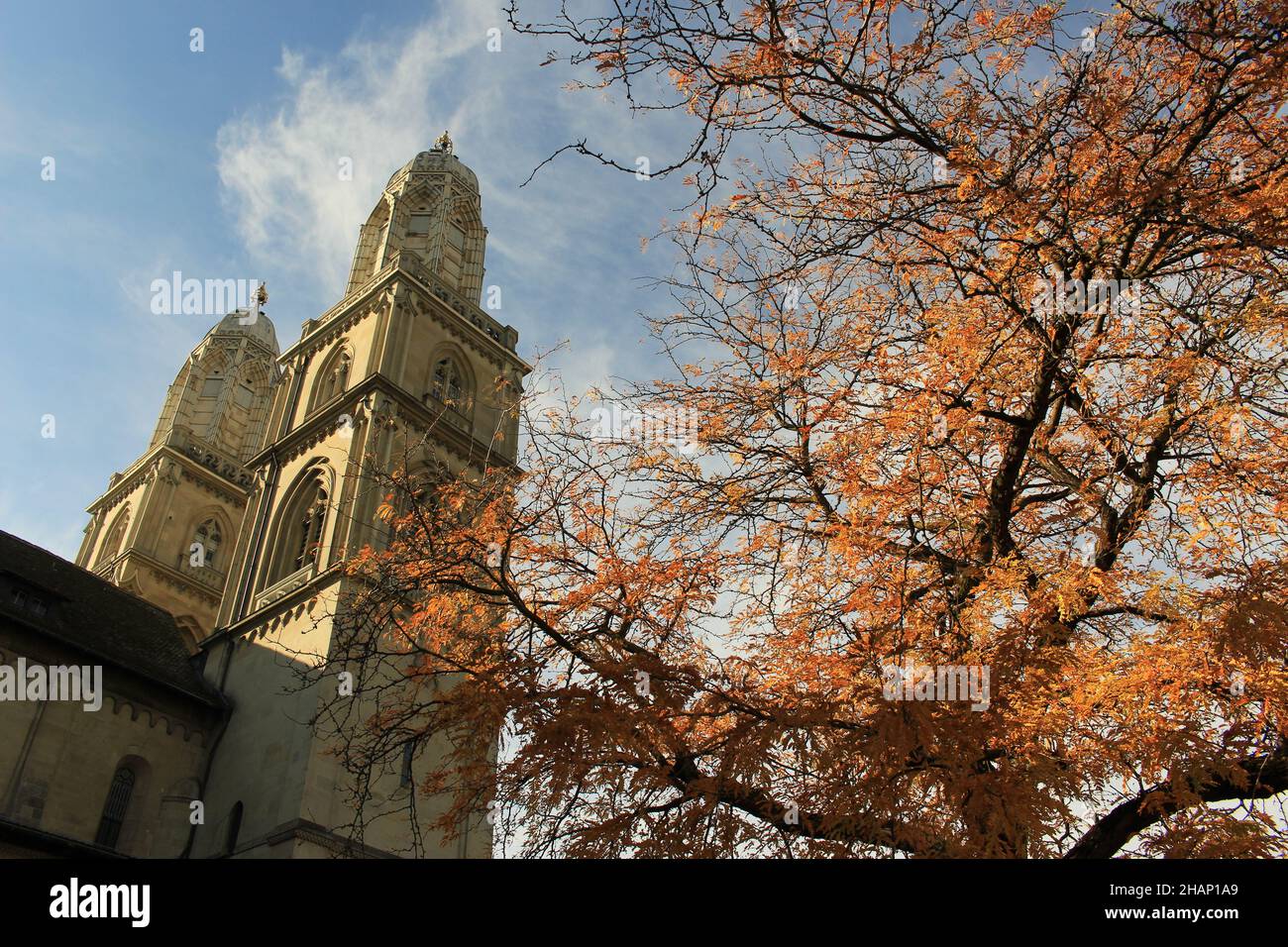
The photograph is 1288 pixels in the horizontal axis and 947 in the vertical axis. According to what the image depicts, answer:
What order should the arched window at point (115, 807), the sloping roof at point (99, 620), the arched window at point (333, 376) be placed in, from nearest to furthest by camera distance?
the arched window at point (115, 807)
the sloping roof at point (99, 620)
the arched window at point (333, 376)

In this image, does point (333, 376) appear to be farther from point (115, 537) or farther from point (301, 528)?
point (115, 537)

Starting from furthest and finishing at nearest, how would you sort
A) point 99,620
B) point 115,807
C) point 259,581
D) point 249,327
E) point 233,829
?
point 249,327 < point 259,581 < point 99,620 < point 115,807 < point 233,829

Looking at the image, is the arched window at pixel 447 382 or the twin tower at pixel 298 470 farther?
the arched window at pixel 447 382

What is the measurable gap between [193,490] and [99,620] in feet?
50.9

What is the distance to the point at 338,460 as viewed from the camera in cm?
2798

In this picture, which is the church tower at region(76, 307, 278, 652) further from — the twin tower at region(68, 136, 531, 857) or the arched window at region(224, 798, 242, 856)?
the arched window at region(224, 798, 242, 856)

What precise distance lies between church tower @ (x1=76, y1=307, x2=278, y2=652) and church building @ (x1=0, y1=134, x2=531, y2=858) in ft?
0.37

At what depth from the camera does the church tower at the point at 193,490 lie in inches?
1470

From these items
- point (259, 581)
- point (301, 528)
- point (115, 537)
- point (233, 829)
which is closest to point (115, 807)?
point (233, 829)

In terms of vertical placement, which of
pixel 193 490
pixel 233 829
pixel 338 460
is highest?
pixel 193 490

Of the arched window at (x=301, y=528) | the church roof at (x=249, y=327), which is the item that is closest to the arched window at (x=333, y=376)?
the arched window at (x=301, y=528)

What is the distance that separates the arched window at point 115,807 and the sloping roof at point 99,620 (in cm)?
230

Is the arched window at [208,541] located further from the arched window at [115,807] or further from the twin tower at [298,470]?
the arched window at [115,807]
